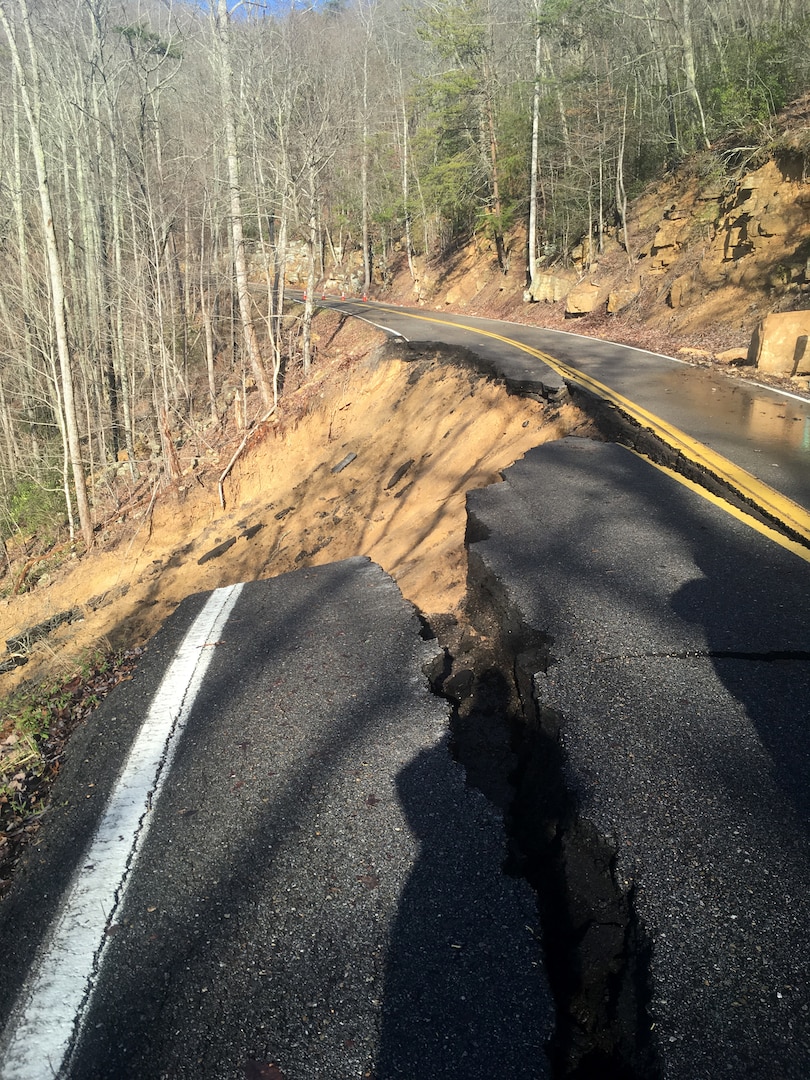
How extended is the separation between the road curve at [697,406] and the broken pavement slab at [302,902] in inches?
148

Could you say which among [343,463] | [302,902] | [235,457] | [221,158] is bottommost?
[235,457]

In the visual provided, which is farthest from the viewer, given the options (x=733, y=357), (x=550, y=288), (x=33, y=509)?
(x=550, y=288)

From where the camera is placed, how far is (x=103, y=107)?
2081cm

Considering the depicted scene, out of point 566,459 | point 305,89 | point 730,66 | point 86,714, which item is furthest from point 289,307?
point 86,714

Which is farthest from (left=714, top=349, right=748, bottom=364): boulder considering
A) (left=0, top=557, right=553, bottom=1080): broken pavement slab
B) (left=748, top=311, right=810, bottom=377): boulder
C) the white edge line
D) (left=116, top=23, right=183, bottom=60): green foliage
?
(left=116, top=23, right=183, bottom=60): green foliage

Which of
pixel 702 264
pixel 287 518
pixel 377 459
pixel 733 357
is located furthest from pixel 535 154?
pixel 287 518

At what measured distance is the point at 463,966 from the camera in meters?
2.18

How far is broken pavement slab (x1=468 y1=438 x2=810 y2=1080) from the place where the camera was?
197cm

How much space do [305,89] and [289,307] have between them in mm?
10172

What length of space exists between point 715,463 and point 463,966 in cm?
583

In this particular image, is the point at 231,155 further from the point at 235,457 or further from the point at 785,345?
the point at 785,345

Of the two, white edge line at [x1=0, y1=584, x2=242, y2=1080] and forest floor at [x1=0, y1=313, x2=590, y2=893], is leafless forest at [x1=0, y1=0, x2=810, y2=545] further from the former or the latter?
white edge line at [x1=0, y1=584, x2=242, y2=1080]

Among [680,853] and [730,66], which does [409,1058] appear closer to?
[680,853]

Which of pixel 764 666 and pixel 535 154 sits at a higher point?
pixel 535 154
